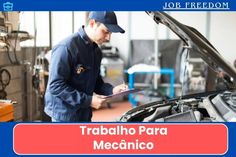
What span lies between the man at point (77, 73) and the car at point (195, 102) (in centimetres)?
18

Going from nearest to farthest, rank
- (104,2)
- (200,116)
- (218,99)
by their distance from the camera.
Answer: (104,2), (200,116), (218,99)

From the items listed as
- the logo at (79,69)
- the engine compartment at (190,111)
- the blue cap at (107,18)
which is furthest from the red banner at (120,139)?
the blue cap at (107,18)

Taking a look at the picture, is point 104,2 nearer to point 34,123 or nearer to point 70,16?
point 70,16

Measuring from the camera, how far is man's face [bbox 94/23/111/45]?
1.17 m

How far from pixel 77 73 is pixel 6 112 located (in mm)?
320

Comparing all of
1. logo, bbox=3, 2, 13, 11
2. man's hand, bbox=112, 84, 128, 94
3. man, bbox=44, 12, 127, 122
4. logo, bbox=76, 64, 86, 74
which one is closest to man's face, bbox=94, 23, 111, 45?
man, bbox=44, 12, 127, 122

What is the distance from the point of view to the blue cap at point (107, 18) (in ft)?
3.36

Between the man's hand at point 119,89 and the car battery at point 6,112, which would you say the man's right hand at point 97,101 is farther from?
the car battery at point 6,112

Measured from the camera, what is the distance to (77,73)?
1.18 metres

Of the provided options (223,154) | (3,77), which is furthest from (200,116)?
(3,77)

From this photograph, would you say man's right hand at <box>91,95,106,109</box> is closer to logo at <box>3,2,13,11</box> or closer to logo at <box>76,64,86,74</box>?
logo at <box>76,64,86,74</box>

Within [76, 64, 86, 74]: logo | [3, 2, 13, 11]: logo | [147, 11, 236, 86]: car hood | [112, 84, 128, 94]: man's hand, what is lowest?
[112, 84, 128, 94]: man's hand

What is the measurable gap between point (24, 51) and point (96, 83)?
38 cm

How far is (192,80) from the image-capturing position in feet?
13.3
